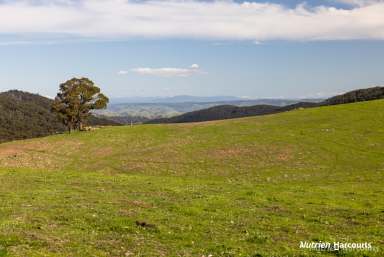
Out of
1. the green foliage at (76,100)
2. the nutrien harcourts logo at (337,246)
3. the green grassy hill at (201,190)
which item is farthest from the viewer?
the green foliage at (76,100)

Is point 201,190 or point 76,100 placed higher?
point 76,100

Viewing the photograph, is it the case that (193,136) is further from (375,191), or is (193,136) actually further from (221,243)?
(221,243)

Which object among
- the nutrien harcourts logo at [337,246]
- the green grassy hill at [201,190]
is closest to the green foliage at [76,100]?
the green grassy hill at [201,190]

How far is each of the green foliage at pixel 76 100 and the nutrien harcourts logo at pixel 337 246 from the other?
64.1 m

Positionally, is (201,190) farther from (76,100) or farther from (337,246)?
(76,100)

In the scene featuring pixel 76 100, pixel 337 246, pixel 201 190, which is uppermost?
pixel 76 100

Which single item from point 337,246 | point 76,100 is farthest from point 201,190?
point 76,100

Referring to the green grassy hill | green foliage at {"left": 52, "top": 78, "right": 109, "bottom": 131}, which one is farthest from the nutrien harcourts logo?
green foliage at {"left": 52, "top": 78, "right": 109, "bottom": 131}

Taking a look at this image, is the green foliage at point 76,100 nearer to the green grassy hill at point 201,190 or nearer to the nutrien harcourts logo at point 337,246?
the green grassy hill at point 201,190

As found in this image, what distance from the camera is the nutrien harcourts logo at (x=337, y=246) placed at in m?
17.0

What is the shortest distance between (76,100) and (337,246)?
6543 cm

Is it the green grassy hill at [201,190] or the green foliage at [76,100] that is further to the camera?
the green foliage at [76,100]

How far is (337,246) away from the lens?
57.2ft

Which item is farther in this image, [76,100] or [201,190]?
[76,100]
